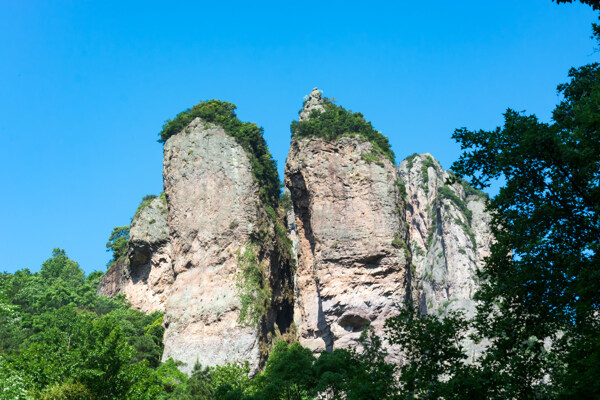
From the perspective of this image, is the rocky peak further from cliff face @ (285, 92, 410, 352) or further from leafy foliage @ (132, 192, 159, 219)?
leafy foliage @ (132, 192, 159, 219)

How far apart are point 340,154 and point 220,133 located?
35.8ft

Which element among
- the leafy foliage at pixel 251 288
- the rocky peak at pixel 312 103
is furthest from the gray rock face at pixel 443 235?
the leafy foliage at pixel 251 288

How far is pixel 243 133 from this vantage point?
5244cm

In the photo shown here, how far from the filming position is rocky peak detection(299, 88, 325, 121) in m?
53.2

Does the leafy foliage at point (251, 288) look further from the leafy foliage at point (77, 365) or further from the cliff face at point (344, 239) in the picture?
the leafy foliage at point (77, 365)

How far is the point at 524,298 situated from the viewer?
52.7ft

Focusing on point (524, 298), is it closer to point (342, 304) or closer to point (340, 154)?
point (342, 304)

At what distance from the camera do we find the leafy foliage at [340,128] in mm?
48656

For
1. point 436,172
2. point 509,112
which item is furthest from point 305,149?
point 436,172

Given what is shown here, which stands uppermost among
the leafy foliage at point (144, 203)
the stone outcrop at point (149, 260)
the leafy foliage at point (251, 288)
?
the leafy foliage at point (144, 203)

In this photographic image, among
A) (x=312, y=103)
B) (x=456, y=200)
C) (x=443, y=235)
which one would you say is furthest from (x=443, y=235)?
(x=312, y=103)

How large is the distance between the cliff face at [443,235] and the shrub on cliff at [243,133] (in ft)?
113

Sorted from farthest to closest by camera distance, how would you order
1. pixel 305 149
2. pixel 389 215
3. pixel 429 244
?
pixel 429 244 < pixel 305 149 < pixel 389 215

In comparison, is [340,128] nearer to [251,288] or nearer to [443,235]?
[251,288]
